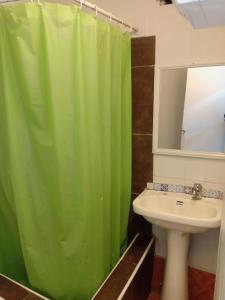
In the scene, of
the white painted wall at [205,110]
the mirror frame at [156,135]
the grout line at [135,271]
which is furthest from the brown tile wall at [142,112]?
the white painted wall at [205,110]

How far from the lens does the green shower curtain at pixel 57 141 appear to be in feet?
3.47

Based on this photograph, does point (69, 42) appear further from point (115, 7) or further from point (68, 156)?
point (115, 7)

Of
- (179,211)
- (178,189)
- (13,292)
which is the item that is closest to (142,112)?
(178,189)

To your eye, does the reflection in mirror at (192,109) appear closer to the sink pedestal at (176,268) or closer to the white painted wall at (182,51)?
the white painted wall at (182,51)

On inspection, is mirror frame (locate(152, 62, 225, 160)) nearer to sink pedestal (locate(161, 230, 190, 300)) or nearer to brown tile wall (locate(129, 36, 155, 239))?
brown tile wall (locate(129, 36, 155, 239))

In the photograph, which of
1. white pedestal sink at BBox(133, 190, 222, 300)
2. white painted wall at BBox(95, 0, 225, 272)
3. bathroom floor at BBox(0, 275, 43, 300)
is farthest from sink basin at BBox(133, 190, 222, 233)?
bathroom floor at BBox(0, 275, 43, 300)

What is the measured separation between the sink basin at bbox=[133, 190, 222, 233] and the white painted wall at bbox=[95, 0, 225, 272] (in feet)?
0.43

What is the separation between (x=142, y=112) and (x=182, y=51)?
48 centimetres

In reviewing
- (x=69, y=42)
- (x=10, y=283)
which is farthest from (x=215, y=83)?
(x=10, y=283)

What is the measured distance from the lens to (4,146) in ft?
3.85

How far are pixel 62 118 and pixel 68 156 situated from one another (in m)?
0.19

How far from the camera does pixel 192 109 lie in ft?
5.01

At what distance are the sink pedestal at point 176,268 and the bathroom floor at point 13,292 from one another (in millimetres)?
869

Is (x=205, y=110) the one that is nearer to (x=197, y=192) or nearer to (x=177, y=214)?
(x=197, y=192)
